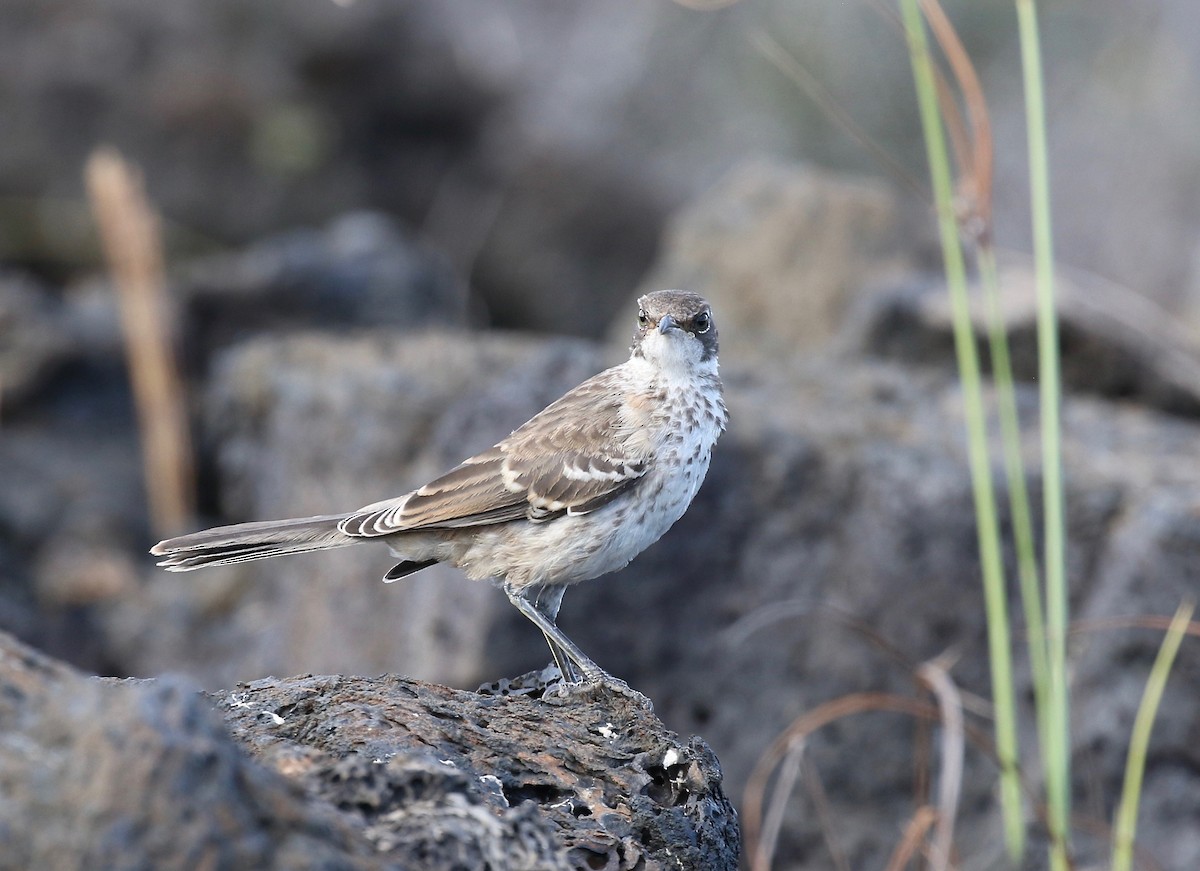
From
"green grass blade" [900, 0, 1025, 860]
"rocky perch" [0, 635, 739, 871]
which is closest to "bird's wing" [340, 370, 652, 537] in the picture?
"rocky perch" [0, 635, 739, 871]

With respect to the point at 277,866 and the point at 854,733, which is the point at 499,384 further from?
the point at 277,866

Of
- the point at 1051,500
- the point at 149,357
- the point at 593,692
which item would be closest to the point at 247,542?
the point at 593,692

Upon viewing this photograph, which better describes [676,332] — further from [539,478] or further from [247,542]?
[247,542]

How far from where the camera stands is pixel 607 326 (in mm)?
16625

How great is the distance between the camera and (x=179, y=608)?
11023 mm

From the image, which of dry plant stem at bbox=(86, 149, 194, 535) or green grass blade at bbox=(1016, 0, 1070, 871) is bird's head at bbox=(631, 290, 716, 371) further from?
dry plant stem at bbox=(86, 149, 194, 535)

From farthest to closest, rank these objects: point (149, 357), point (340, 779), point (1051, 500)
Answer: point (149, 357) → point (1051, 500) → point (340, 779)

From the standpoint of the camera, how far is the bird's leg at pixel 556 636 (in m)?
4.93

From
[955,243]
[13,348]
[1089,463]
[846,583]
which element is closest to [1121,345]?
[1089,463]

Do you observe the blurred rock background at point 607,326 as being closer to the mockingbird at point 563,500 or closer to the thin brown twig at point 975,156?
the thin brown twig at point 975,156

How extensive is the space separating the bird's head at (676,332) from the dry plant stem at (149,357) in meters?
7.05

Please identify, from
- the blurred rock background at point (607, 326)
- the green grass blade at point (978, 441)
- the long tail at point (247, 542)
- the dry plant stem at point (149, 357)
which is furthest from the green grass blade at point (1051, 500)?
the dry plant stem at point (149, 357)

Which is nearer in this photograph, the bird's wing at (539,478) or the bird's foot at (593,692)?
the bird's foot at (593,692)

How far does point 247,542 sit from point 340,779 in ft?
7.18
